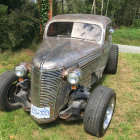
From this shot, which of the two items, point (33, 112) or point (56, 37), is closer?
point (33, 112)

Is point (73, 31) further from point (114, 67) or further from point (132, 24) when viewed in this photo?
point (132, 24)

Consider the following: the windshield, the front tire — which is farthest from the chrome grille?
the windshield

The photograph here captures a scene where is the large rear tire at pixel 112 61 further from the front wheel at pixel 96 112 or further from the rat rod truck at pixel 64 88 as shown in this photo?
the front wheel at pixel 96 112

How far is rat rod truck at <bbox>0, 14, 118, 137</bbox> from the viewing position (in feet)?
9.11

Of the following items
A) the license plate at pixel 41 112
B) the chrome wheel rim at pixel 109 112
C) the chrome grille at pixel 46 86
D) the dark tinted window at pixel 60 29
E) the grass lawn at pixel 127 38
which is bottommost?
the grass lawn at pixel 127 38

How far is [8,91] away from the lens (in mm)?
3508

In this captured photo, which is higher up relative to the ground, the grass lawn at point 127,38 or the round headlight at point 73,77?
the round headlight at point 73,77

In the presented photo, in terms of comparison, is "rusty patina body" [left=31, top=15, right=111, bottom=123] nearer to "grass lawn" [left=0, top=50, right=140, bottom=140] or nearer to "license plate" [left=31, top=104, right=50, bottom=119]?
"license plate" [left=31, top=104, right=50, bottom=119]

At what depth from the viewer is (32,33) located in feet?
27.2

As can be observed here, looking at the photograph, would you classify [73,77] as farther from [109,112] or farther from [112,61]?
[112,61]

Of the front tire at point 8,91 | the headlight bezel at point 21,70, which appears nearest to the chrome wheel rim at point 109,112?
the headlight bezel at point 21,70

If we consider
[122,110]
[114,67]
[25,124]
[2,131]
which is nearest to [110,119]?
[122,110]

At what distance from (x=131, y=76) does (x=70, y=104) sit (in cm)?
331

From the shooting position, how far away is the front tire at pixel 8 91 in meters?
3.34
